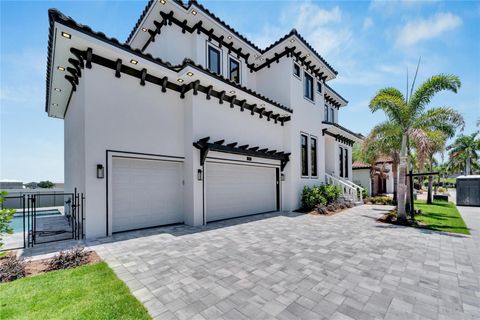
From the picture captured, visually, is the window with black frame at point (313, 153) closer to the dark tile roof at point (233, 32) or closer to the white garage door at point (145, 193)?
the dark tile roof at point (233, 32)

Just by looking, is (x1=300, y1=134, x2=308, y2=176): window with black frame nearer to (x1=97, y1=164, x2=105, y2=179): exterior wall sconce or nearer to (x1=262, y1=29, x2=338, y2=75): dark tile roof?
(x1=262, y1=29, x2=338, y2=75): dark tile roof

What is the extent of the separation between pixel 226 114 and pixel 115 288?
784cm

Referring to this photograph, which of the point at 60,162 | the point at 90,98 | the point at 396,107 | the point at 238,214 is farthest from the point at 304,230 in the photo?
the point at 60,162

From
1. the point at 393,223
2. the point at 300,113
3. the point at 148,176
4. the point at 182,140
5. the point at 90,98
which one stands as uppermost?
the point at 300,113

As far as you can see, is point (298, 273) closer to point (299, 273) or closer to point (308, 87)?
point (299, 273)

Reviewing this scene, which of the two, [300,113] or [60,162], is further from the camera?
[60,162]

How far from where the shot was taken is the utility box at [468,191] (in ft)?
50.5

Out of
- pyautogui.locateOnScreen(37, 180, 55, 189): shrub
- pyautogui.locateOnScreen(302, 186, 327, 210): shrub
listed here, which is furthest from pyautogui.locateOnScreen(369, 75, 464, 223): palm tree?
pyautogui.locateOnScreen(37, 180, 55, 189): shrub

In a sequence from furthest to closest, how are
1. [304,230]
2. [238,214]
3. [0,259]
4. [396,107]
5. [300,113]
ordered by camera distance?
1. [300,113]
2. [238,214]
3. [396,107]
4. [304,230]
5. [0,259]

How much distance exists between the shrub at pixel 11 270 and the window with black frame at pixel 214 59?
10.1 m

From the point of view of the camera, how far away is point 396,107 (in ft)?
32.1

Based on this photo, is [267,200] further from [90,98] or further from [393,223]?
[90,98]

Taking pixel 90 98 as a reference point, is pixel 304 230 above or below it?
below

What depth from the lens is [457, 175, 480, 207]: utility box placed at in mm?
15398
